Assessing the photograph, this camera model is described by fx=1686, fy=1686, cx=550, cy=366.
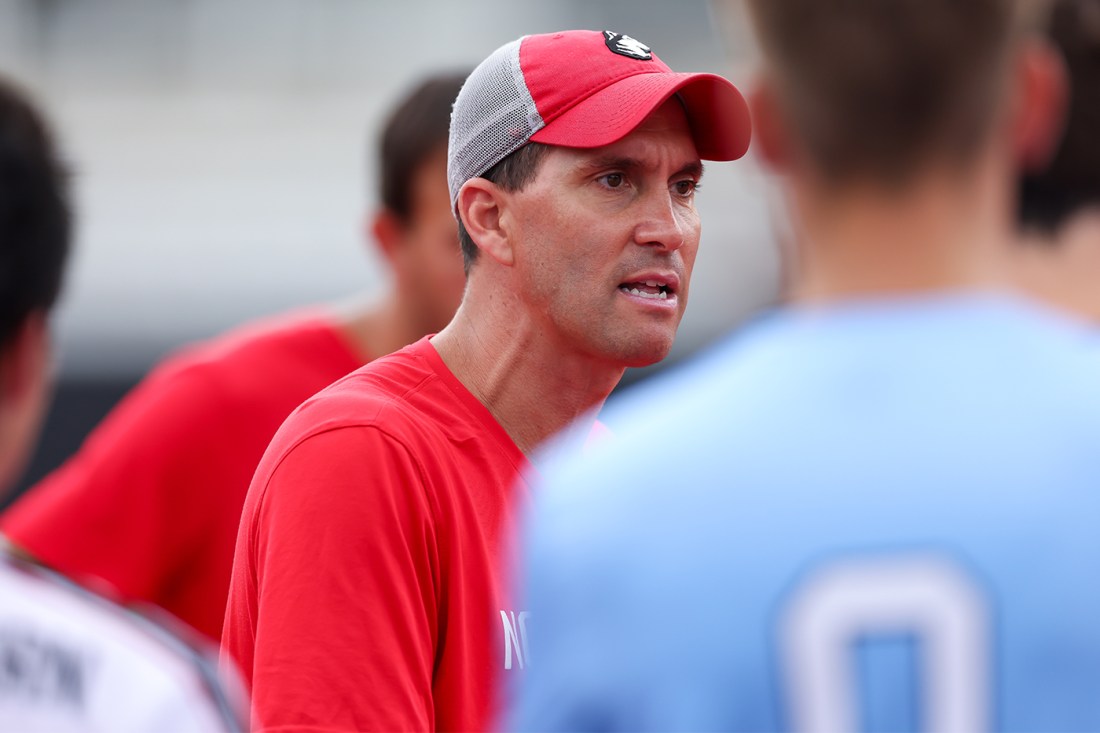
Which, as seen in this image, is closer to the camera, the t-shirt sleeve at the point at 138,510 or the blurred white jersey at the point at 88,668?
the blurred white jersey at the point at 88,668

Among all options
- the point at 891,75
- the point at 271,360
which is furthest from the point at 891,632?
the point at 271,360

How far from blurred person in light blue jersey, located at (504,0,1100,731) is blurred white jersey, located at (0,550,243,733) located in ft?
1.24

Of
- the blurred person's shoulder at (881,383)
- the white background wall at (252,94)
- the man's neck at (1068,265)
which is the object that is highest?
the white background wall at (252,94)

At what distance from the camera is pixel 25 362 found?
1.95 metres

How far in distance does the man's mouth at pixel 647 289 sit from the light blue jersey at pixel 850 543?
153cm

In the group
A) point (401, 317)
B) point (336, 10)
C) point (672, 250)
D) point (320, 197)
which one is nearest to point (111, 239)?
point (320, 197)

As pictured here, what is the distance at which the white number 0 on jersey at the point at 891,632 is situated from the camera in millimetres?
1400

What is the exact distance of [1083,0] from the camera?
219 centimetres

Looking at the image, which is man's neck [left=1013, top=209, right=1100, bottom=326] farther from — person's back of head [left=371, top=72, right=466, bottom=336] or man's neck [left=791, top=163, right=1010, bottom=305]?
person's back of head [left=371, top=72, right=466, bottom=336]

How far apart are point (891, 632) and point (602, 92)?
70.2 inches

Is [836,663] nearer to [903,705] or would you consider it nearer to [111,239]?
[903,705]

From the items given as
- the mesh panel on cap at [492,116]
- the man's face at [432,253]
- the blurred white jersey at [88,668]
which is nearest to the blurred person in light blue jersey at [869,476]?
the blurred white jersey at [88,668]

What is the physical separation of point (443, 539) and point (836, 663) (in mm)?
1253

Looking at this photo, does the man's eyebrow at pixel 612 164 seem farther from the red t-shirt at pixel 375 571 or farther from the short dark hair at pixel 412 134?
the short dark hair at pixel 412 134
